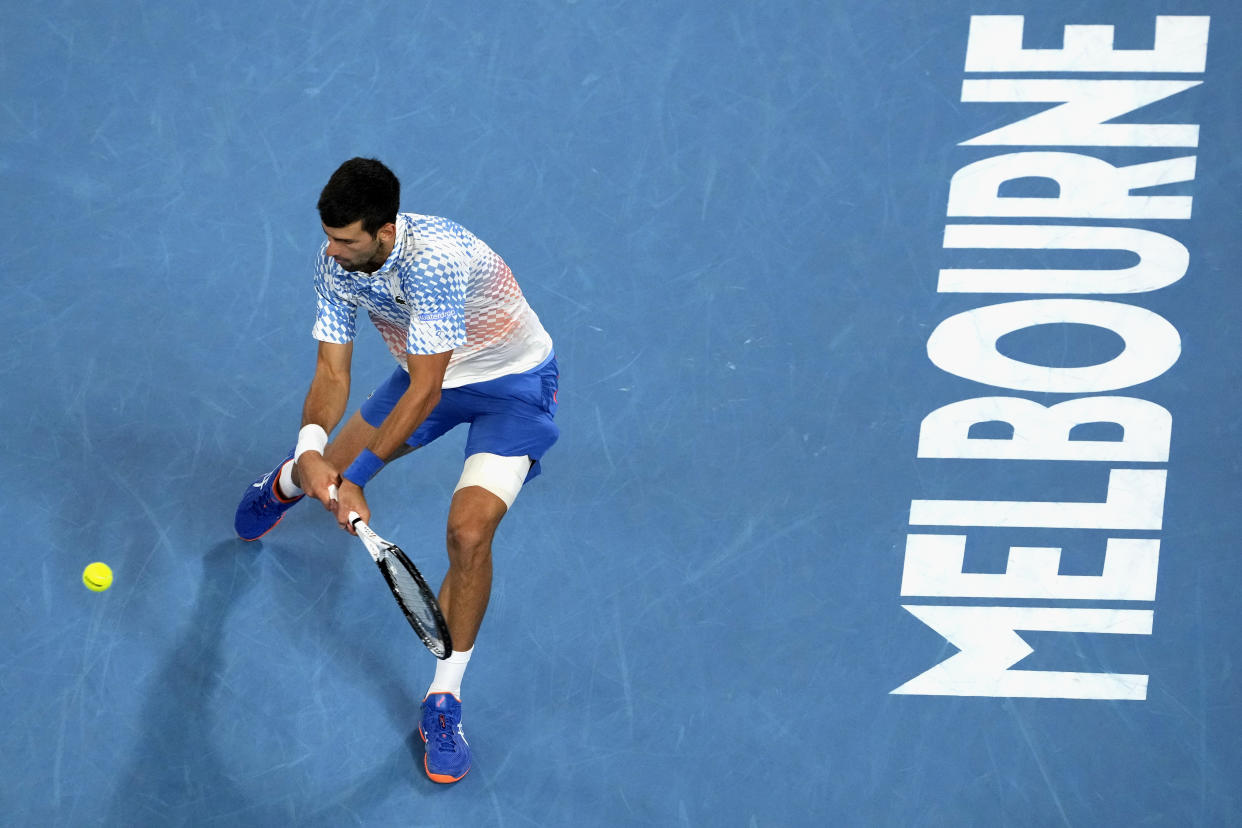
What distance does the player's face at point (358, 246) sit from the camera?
3885 millimetres

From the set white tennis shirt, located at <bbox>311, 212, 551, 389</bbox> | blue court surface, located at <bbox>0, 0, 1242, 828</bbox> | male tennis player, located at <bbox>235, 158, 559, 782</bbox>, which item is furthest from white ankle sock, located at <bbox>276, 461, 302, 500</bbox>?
white tennis shirt, located at <bbox>311, 212, 551, 389</bbox>

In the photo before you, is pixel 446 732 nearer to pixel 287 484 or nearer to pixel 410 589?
pixel 410 589

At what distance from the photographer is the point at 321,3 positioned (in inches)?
246

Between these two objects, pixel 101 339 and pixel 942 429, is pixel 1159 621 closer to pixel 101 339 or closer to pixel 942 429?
pixel 942 429

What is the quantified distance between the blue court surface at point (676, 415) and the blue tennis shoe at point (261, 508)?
90 mm

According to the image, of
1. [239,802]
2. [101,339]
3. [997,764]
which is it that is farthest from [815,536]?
[101,339]

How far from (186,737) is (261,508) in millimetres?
871

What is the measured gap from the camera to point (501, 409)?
464 centimetres

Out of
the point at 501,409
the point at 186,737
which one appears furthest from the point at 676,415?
the point at 186,737

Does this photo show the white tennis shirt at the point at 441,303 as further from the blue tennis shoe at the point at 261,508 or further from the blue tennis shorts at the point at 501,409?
the blue tennis shoe at the point at 261,508

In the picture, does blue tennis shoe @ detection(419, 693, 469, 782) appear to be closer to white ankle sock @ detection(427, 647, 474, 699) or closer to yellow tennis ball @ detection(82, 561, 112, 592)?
white ankle sock @ detection(427, 647, 474, 699)

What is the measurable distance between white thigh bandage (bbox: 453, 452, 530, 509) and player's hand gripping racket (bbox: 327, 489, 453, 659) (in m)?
0.43

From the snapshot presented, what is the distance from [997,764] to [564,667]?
1592mm

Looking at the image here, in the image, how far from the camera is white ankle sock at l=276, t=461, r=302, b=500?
489 centimetres
